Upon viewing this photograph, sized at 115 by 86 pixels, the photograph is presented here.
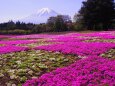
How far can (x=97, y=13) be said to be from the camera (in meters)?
79.6

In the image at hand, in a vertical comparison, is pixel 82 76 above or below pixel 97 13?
below

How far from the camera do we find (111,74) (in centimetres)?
1274

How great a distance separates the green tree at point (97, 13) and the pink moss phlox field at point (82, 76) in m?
64.5

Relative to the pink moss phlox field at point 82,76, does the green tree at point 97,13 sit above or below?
above

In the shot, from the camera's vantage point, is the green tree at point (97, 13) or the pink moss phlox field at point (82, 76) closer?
the pink moss phlox field at point (82, 76)

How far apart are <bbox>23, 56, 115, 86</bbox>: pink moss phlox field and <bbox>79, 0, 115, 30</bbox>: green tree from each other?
64.5m

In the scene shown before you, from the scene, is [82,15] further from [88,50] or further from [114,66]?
[114,66]

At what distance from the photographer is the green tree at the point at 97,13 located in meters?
79.4

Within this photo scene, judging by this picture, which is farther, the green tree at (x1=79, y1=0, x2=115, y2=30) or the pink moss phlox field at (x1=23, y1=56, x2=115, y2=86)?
the green tree at (x1=79, y1=0, x2=115, y2=30)

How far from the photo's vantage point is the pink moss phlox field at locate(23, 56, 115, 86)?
1217cm

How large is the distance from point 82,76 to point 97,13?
223 ft

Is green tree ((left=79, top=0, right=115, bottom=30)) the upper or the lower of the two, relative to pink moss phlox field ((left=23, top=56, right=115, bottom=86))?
upper

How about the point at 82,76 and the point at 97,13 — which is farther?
the point at 97,13

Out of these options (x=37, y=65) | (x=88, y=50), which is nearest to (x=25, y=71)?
(x=37, y=65)
